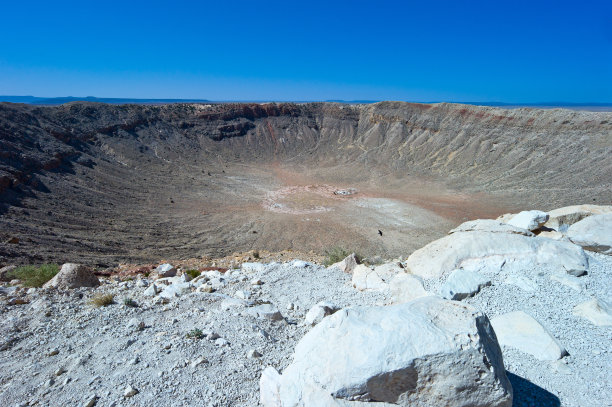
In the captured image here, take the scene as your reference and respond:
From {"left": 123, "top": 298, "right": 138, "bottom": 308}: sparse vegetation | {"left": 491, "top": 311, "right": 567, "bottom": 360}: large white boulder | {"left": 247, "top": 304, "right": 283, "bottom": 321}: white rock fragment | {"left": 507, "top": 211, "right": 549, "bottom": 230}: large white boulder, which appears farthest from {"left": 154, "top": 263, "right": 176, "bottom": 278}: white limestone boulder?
{"left": 507, "top": 211, "right": 549, "bottom": 230}: large white boulder

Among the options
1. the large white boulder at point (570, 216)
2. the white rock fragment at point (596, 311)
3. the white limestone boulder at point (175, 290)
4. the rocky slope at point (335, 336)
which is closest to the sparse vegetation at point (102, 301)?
the rocky slope at point (335, 336)

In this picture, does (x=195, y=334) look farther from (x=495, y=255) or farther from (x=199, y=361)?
(x=495, y=255)

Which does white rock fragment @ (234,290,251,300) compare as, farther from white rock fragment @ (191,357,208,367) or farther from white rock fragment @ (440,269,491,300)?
white rock fragment @ (440,269,491,300)

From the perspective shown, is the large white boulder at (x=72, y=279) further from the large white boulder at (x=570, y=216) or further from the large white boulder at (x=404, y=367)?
the large white boulder at (x=570, y=216)

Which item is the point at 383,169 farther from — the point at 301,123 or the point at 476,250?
the point at 476,250

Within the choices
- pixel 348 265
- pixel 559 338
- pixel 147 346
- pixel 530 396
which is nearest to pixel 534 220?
pixel 348 265

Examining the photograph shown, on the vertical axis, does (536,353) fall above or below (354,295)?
above

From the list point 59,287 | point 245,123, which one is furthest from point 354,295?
point 245,123
